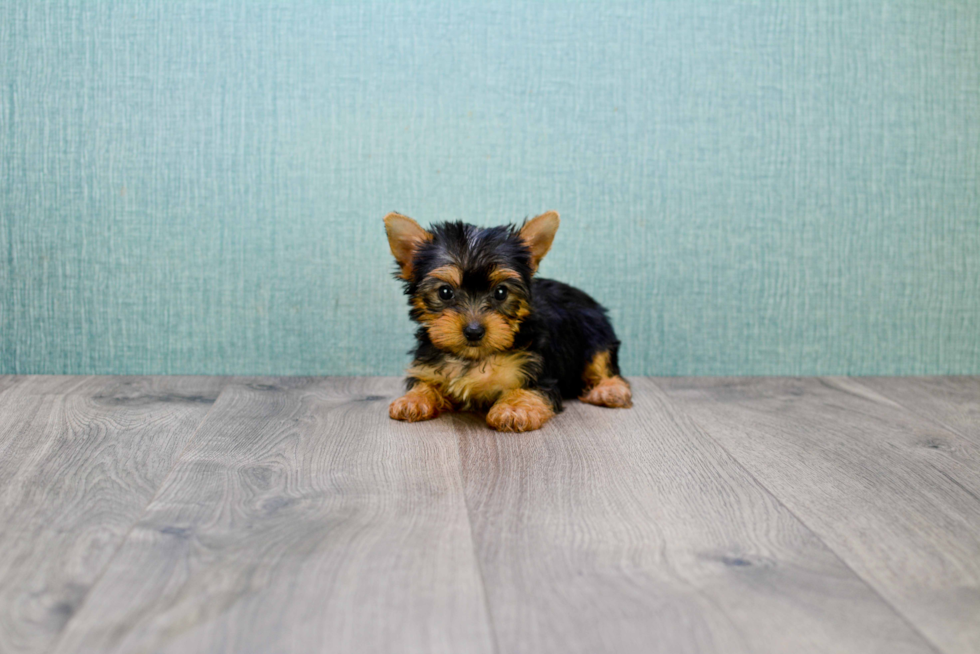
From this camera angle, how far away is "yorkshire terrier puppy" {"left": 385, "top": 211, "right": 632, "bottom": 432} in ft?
7.32

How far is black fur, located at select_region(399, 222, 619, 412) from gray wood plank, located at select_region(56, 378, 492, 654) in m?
0.41

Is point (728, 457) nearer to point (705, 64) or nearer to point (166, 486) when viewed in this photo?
point (166, 486)

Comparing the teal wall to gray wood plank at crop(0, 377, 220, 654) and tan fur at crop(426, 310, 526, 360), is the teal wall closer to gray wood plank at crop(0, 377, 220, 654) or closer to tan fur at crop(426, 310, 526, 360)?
gray wood plank at crop(0, 377, 220, 654)

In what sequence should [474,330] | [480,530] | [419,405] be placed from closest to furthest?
[480,530], [474,330], [419,405]

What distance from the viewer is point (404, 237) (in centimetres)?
229

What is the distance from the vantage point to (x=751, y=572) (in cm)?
133

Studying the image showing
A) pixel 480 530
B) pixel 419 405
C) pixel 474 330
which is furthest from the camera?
pixel 419 405

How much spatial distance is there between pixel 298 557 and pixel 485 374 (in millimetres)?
1068

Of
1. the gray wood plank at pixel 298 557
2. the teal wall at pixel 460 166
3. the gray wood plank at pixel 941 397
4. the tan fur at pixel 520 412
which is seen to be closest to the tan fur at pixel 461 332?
the tan fur at pixel 520 412

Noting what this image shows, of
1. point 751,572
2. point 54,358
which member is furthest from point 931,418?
point 54,358

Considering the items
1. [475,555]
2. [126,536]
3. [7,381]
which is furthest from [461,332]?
[7,381]

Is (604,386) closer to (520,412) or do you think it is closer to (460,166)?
(520,412)

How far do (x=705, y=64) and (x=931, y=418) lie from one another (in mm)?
1372

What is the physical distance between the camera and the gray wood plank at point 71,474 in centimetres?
121
